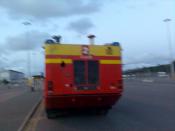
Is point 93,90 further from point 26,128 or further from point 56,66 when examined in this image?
point 26,128

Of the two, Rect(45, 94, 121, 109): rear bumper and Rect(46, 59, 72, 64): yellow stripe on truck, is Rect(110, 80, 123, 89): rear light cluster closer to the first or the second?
Rect(45, 94, 121, 109): rear bumper

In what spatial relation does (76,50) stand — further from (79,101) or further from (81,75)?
(79,101)

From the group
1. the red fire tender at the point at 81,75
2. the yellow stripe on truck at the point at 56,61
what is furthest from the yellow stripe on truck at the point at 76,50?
the yellow stripe on truck at the point at 56,61

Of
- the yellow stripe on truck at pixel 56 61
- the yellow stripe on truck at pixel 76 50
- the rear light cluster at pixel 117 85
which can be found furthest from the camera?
the rear light cluster at pixel 117 85

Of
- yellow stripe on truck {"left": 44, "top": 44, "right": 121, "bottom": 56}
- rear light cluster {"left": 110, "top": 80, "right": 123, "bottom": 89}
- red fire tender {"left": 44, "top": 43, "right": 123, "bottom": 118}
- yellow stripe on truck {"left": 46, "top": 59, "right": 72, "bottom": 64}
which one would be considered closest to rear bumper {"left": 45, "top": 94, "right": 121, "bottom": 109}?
red fire tender {"left": 44, "top": 43, "right": 123, "bottom": 118}

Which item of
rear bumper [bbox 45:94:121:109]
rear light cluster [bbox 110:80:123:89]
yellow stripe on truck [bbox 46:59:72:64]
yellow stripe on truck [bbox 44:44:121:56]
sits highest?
yellow stripe on truck [bbox 44:44:121:56]

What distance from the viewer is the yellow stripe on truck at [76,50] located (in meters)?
17.1

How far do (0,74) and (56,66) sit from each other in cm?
12939

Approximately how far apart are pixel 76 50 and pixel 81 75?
0.99 meters

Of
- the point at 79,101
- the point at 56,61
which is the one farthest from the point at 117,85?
the point at 56,61

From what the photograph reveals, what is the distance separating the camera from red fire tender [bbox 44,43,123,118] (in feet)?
55.8

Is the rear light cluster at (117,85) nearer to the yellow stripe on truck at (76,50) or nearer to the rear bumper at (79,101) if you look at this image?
the rear bumper at (79,101)

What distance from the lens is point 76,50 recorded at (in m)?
17.4

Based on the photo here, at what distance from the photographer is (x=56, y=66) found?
17047mm
